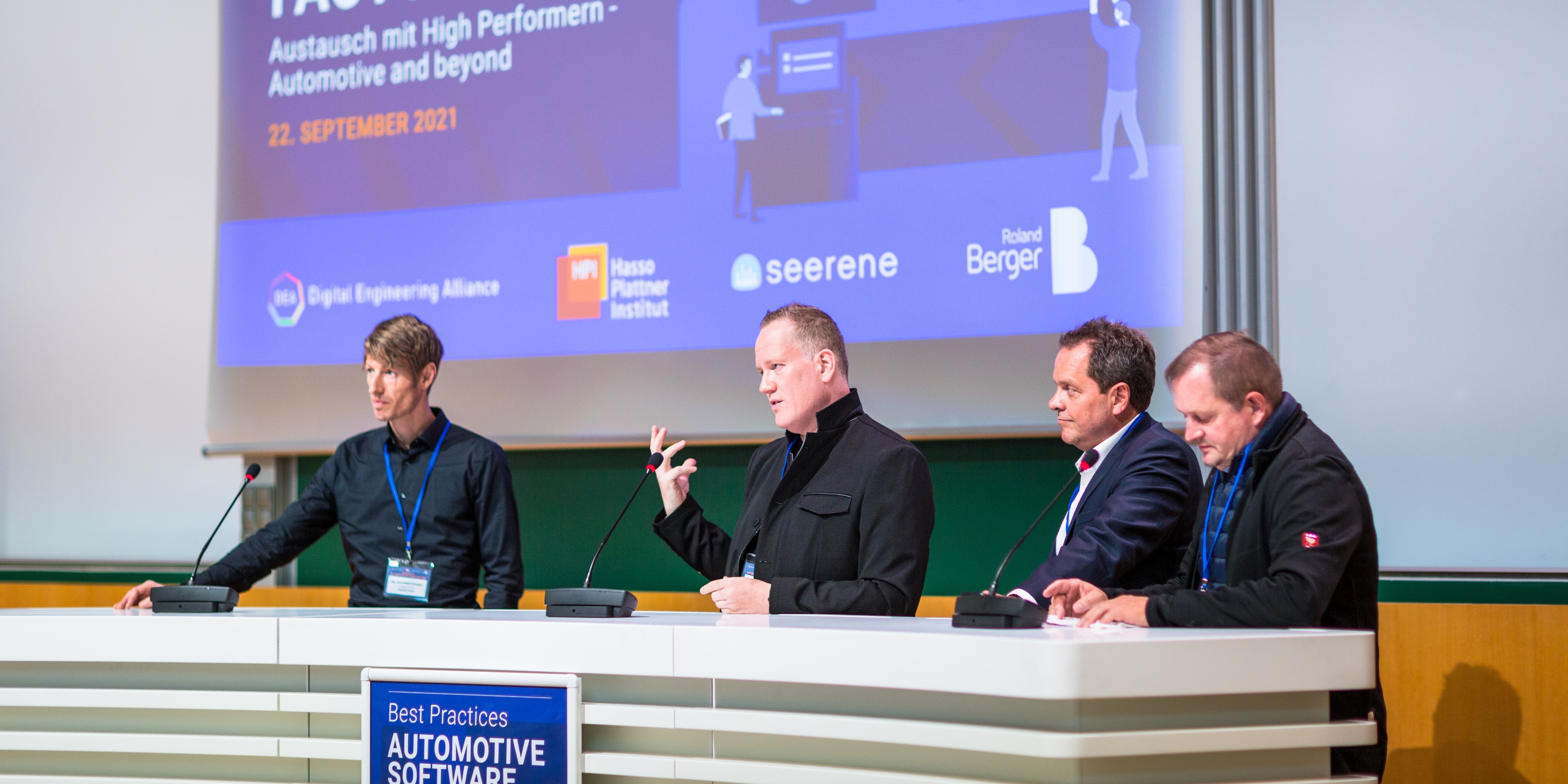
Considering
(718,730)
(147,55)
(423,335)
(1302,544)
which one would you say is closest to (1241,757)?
(1302,544)

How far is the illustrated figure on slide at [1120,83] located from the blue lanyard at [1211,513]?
145 centimetres

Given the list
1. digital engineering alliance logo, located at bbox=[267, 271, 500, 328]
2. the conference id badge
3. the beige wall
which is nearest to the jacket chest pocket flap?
the conference id badge

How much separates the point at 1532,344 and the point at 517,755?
9.17 ft

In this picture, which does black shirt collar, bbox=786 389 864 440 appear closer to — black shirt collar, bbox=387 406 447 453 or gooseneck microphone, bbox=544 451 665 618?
gooseneck microphone, bbox=544 451 665 618

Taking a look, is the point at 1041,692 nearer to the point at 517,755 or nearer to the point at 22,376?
the point at 517,755

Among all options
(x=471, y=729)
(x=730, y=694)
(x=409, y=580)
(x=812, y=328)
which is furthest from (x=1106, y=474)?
(x=409, y=580)

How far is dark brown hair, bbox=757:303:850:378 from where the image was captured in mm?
2613

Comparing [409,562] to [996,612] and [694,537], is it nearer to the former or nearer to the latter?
[694,537]

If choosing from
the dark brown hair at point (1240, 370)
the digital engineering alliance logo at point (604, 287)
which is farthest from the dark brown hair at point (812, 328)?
the digital engineering alliance logo at point (604, 287)

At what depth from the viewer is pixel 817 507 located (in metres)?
2.53

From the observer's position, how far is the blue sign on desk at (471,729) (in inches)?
74.1

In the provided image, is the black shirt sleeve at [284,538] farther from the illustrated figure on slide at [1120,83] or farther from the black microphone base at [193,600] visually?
the illustrated figure on slide at [1120,83]

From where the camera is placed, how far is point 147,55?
4801mm

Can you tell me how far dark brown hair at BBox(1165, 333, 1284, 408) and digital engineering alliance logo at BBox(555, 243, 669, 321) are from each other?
2109 millimetres
